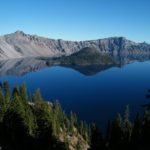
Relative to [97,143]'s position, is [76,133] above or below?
below

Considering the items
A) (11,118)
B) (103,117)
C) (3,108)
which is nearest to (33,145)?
(11,118)

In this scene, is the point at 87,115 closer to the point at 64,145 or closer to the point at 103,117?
the point at 103,117

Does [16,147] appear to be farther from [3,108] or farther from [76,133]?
[76,133]

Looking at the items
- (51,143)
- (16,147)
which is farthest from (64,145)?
(16,147)

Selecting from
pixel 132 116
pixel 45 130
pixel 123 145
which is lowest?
pixel 132 116

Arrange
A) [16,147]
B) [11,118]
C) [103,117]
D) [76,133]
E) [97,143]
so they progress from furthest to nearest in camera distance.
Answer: [103,117], [76,133], [97,143], [11,118], [16,147]

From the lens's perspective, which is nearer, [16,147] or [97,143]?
[16,147]

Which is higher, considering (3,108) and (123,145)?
(3,108)

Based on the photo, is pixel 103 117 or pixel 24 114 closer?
pixel 24 114

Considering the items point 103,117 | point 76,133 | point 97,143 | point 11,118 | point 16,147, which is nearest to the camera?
point 16,147
